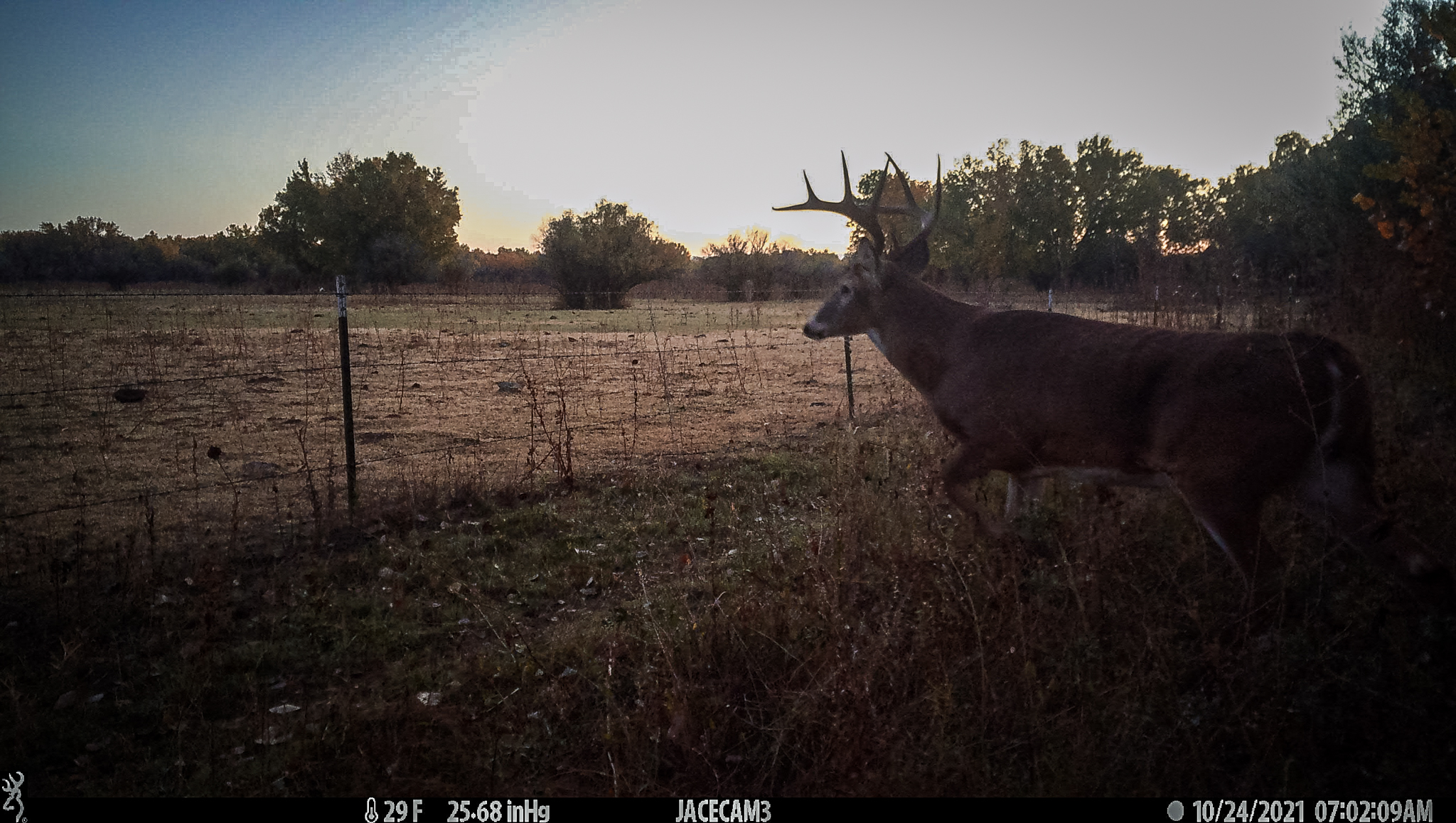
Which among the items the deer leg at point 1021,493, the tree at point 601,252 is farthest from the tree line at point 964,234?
the deer leg at point 1021,493

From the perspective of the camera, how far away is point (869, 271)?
6301 mm

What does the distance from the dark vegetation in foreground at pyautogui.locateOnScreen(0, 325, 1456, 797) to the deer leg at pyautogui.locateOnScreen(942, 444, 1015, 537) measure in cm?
20

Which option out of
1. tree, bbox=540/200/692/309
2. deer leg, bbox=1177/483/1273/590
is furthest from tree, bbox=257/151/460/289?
deer leg, bbox=1177/483/1273/590

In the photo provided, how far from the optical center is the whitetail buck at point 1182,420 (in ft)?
12.8

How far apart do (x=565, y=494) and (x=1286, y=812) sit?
591 centimetres

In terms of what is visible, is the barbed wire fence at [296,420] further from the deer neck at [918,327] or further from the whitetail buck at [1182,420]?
the whitetail buck at [1182,420]

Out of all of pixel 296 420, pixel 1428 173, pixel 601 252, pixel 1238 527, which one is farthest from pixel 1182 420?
pixel 601 252

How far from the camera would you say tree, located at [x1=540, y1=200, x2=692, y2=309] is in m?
38.3

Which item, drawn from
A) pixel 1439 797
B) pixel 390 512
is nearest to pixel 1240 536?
pixel 1439 797

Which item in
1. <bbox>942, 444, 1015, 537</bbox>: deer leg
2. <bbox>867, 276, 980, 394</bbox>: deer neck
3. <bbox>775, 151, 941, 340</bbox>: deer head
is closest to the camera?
<bbox>942, 444, 1015, 537</bbox>: deer leg

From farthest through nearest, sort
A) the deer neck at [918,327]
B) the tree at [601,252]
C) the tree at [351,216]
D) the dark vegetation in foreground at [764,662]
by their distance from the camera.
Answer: the tree at [351,216] < the tree at [601,252] < the deer neck at [918,327] < the dark vegetation in foreground at [764,662]

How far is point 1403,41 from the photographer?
41.7 feet

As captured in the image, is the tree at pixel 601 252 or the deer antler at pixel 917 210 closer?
the deer antler at pixel 917 210

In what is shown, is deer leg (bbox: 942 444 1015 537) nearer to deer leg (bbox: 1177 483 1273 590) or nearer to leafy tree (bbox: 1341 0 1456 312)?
deer leg (bbox: 1177 483 1273 590)
